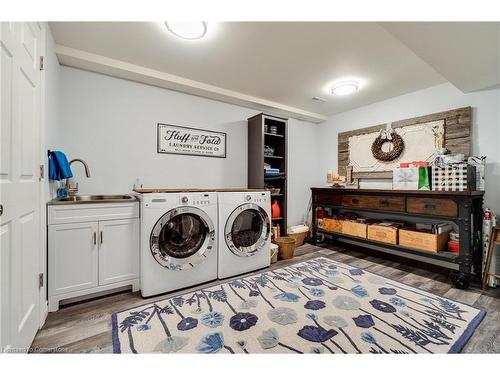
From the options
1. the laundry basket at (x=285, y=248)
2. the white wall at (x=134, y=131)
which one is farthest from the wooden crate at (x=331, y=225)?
the white wall at (x=134, y=131)

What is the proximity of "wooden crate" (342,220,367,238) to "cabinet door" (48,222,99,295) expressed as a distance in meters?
2.99

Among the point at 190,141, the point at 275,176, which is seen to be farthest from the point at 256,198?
the point at 190,141

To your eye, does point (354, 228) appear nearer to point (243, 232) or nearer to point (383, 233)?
point (383, 233)

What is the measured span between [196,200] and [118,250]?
0.81 meters

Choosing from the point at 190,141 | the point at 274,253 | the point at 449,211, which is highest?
the point at 190,141

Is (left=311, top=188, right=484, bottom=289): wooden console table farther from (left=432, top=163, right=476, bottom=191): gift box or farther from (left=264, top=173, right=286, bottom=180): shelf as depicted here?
(left=264, top=173, right=286, bottom=180): shelf

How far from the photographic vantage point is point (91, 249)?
6.19 ft

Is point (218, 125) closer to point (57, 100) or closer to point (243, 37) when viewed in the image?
point (243, 37)

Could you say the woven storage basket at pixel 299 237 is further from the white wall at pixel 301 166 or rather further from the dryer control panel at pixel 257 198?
the dryer control panel at pixel 257 198

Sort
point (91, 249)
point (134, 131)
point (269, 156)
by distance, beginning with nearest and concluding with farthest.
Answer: point (91, 249)
point (134, 131)
point (269, 156)

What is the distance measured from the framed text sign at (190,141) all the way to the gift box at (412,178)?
92.2 inches

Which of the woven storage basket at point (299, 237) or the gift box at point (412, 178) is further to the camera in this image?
the woven storage basket at point (299, 237)

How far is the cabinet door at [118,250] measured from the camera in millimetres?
1937

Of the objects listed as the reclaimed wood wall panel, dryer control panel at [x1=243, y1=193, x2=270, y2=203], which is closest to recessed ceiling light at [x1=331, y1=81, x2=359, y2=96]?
the reclaimed wood wall panel
